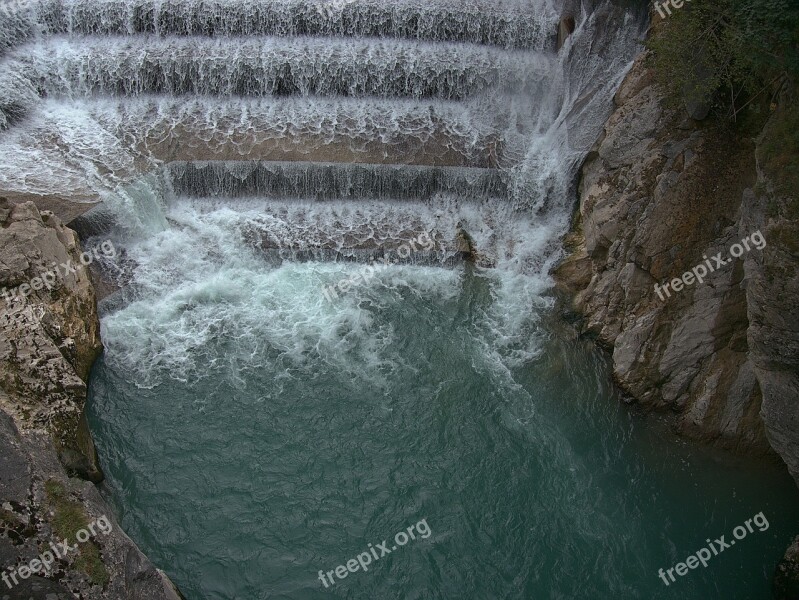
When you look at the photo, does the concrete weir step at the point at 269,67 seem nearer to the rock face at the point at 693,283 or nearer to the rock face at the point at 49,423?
the rock face at the point at 693,283

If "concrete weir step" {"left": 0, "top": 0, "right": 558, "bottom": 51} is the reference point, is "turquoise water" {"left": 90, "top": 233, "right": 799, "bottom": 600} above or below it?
below

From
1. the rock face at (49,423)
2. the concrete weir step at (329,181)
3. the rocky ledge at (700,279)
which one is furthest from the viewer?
the concrete weir step at (329,181)

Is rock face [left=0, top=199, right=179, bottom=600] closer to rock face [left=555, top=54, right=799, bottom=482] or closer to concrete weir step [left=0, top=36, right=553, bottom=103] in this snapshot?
concrete weir step [left=0, top=36, right=553, bottom=103]

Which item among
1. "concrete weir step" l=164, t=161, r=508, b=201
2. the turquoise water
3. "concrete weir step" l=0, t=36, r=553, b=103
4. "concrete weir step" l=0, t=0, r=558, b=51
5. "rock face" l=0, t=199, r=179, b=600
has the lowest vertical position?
the turquoise water

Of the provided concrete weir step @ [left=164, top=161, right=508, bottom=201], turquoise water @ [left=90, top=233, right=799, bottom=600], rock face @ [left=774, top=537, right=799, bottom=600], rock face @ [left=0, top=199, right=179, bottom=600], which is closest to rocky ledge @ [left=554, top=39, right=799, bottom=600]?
rock face @ [left=774, top=537, right=799, bottom=600]

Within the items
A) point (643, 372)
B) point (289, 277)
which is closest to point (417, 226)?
point (289, 277)

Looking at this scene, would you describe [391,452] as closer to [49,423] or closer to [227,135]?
[49,423]

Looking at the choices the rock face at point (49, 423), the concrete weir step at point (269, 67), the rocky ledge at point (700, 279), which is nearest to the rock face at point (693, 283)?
the rocky ledge at point (700, 279)
